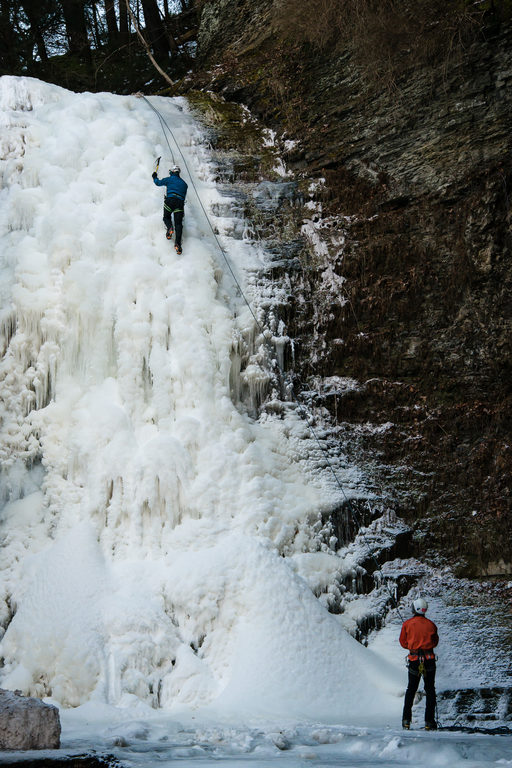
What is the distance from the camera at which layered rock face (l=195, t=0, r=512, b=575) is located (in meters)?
7.67

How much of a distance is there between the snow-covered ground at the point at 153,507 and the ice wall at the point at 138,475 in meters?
0.02

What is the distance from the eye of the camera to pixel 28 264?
28.5 ft

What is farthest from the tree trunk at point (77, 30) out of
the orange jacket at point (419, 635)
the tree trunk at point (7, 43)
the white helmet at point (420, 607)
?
the orange jacket at point (419, 635)

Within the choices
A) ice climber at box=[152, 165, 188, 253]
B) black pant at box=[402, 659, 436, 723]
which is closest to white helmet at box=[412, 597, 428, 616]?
black pant at box=[402, 659, 436, 723]

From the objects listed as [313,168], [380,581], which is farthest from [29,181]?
[380,581]

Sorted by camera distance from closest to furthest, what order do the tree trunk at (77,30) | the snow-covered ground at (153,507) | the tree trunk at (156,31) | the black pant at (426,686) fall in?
1. the black pant at (426,686)
2. the snow-covered ground at (153,507)
3. the tree trunk at (156,31)
4. the tree trunk at (77,30)

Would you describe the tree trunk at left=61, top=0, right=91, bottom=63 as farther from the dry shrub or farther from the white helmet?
the white helmet

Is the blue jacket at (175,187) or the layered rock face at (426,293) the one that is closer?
the layered rock face at (426,293)

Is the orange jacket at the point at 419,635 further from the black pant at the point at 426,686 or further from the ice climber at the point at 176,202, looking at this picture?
the ice climber at the point at 176,202

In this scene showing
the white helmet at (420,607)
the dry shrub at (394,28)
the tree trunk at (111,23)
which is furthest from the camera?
the tree trunk at (111,23)

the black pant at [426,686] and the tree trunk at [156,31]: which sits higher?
the tree trunk at [156,31]

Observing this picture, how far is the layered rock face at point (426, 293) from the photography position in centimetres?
767

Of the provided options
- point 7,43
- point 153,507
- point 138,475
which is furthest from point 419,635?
point 7,43

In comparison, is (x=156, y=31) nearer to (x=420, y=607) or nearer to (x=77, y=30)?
(x=77, y=30)
